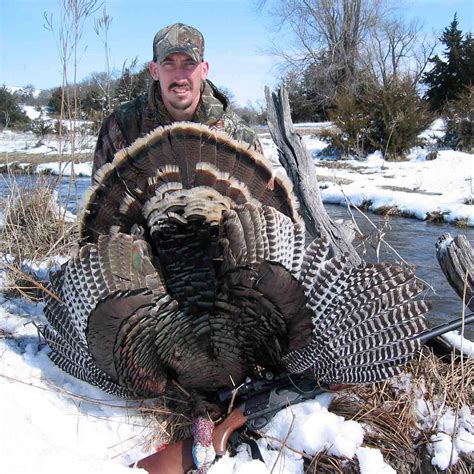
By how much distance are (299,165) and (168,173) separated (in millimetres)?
1930

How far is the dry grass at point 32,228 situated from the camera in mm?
4293

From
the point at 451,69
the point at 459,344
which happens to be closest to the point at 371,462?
the point at 459,344

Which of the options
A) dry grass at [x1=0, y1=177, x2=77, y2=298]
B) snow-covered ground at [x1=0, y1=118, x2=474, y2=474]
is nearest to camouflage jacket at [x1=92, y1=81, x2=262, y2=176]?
dry grass at [x1=0, y1=177, x2=77, y2=298]

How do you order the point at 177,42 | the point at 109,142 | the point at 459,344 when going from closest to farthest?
the point at 459,344, the point at 177,42, the point at 109,142

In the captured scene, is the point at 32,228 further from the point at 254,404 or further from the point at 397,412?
the point at 397,412

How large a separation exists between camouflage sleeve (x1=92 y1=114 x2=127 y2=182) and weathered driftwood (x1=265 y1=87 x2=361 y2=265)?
4.15 ft

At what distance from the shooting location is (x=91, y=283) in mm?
2355

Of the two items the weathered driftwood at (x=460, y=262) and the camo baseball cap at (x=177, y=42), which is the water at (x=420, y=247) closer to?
the weathered driftwood at (x=460, y=262)

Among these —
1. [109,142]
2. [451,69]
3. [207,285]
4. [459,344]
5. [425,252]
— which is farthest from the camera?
[451,69]

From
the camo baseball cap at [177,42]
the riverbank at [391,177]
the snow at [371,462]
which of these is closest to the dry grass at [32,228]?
the riverbank at [391,177]

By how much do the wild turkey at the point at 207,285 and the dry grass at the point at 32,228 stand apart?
1.66 metres

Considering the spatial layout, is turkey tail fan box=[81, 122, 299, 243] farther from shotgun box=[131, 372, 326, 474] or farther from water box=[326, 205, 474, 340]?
water box=[326, 205, 474, 340]

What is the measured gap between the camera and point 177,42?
133 inches

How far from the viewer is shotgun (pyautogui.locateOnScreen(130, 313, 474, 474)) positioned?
7.95 ft
